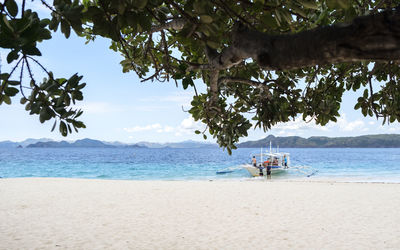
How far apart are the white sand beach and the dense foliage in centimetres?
396

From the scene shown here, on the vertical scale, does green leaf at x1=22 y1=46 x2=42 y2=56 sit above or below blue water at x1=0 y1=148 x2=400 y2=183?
above

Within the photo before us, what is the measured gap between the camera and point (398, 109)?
8.29 ft

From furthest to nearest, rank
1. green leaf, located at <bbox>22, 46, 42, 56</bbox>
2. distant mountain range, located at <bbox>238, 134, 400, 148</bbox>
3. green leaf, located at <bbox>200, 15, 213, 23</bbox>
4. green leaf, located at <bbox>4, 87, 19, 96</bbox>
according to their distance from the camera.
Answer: distant mountain range, located at <bbox>238, 134, 400, 148</bbox>
green leaf, located at <bbox>4, 87, 19, 96</bbox>
green leaf, located at <bbox>200, 15, 213, 23</bbox>
green leaf, located at <bbox>22, 46, 42, 56</bbox>

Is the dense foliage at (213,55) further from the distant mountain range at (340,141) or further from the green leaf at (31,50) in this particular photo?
the distant mountain range at (340,141)

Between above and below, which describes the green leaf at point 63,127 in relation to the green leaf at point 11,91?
below

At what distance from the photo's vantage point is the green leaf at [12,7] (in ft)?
3.62

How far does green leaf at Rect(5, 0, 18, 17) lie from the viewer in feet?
3.62

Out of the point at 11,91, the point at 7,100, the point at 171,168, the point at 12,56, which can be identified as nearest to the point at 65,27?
the point at 12,56

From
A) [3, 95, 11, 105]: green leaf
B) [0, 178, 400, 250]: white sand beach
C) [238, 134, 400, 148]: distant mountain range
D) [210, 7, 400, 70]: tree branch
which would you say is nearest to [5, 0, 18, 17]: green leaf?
[3, 95, 11, 105]: green leaf

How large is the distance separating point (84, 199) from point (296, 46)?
38.0ft

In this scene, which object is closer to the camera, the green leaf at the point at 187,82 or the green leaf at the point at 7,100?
the green leaf at the point at 7,100

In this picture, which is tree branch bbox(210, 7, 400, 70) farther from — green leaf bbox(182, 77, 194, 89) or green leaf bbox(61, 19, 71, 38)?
green leaf bbox(182, 77, 194, 89)

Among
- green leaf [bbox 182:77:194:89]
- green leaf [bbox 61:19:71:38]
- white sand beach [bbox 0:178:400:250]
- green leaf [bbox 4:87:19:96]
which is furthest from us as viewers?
white sand beach [bbox 0:178:400:250]

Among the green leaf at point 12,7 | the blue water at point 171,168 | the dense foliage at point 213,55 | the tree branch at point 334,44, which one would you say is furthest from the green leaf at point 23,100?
the blue water at point 171,168
